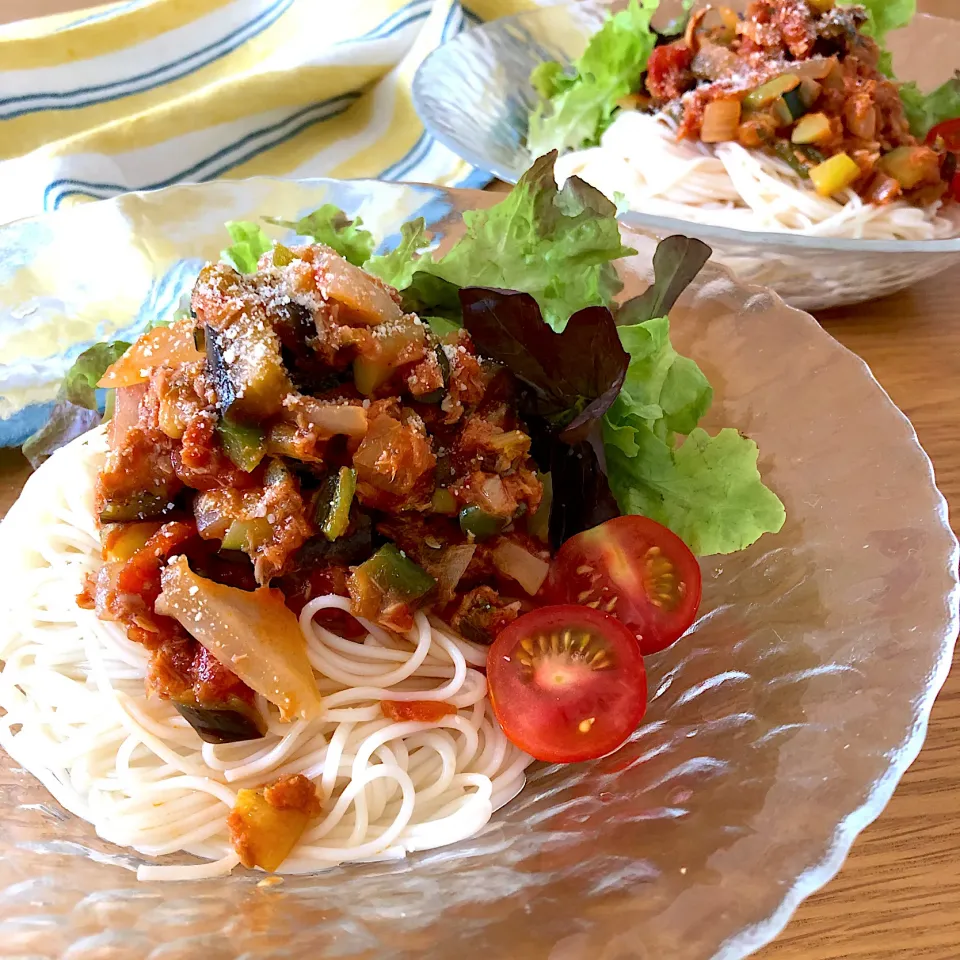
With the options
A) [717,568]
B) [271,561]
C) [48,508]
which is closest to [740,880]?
[717,568]

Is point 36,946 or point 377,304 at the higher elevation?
point 377,304

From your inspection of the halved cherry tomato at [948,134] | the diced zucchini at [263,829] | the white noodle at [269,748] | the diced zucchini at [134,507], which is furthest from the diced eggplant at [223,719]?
the halved cherry tomato at [948,134]

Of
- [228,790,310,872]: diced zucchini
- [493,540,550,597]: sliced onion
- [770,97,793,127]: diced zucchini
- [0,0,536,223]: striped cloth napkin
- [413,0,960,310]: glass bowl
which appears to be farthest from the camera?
[0,0,536,223]: striped cloth napkin

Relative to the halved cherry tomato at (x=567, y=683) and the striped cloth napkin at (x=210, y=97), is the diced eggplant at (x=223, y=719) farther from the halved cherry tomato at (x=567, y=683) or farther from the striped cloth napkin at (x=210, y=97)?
the striped cloth napkin at (x=210, y=97)

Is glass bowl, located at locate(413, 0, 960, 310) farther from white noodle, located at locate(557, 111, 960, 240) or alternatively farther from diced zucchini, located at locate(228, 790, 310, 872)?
diced zucchini, located at locate(228, 790, 310, 872)

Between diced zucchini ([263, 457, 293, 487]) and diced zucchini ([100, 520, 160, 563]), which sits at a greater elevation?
diced zucchini ([263, 457, 293, 487])

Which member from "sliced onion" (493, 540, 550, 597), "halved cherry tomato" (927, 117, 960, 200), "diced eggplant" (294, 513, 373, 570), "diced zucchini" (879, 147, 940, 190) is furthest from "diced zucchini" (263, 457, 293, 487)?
"halved cherry tomato" (927, 117, 960, 200)

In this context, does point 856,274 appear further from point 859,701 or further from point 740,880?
point 740,880

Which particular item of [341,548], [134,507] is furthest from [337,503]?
[134,507]
